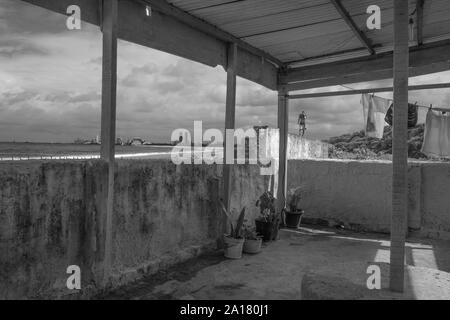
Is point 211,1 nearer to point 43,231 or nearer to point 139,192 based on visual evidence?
point 139,192

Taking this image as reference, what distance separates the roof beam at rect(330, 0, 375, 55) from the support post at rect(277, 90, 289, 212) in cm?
185

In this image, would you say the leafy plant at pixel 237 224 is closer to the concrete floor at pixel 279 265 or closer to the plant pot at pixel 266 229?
the concrete floor at pixel 279 265

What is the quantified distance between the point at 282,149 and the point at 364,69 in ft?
6.69

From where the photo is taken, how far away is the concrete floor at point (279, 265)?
3.77 m

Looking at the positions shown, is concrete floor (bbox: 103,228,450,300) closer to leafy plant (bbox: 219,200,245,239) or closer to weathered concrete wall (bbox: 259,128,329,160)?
leafy plant (bbox: 219,200,245,239)

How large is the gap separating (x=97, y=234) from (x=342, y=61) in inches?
182

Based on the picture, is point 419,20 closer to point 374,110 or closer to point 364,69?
point 364,69

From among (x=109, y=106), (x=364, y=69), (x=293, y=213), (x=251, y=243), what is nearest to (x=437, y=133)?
(x=364, y=69)

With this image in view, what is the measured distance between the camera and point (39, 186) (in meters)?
3.09

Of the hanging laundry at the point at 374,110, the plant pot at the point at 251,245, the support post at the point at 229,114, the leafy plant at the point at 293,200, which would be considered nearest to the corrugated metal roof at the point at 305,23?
the support post at the point at 229,114

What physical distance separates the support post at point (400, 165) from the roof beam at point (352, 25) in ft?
4.32

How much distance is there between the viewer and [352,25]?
459 cm

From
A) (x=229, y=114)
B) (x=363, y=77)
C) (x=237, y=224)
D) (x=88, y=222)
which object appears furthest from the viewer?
(x=363, y=77)
